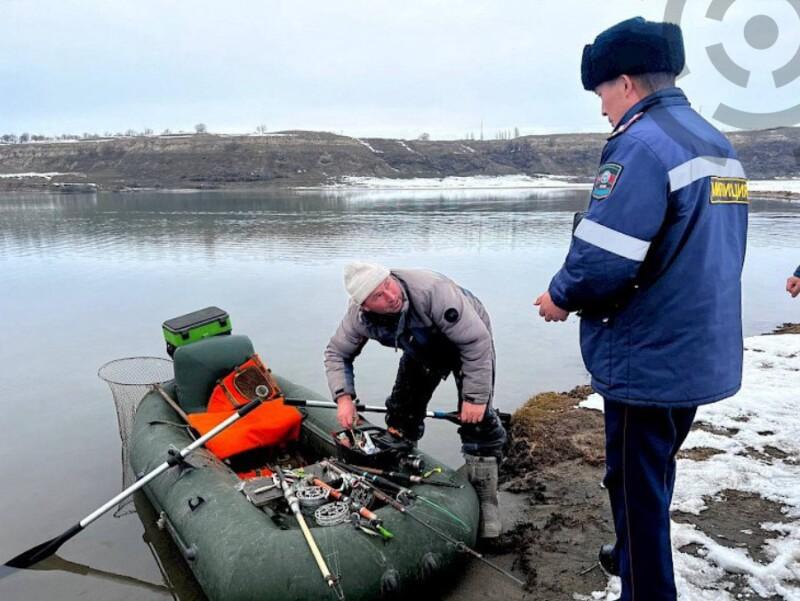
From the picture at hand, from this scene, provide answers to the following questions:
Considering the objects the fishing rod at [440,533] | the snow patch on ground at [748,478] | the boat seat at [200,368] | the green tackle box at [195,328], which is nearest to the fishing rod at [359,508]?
the fishing rod at [440,533]

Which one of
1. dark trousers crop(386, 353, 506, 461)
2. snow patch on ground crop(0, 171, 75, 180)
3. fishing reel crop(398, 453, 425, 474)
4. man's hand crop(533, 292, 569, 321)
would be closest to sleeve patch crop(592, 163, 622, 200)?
man's hand crop(533, 292, 569, 321)

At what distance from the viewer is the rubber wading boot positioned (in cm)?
381

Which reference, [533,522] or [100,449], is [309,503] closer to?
[533,522]

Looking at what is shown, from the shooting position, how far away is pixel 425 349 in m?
3.62

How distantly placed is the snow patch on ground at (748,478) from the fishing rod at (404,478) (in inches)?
36.7

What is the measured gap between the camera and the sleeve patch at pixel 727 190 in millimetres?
2080

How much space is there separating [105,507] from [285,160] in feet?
244

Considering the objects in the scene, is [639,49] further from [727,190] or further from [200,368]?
[200,368]

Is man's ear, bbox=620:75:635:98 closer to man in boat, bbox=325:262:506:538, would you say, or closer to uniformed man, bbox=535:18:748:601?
uniformed man, bbox=535:18:748:601

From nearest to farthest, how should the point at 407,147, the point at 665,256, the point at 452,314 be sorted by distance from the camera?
the point at 665,256, the point at 452,314, the point at 407,147

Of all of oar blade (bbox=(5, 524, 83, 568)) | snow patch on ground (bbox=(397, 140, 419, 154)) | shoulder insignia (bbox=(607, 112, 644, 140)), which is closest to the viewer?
shoulder insignia (bbox=(607, 112, 644, 140))

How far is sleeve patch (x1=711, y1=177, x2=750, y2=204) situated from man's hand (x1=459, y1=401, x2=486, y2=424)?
1.75m

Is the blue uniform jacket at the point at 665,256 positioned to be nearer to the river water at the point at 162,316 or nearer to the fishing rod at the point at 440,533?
A: the fishing rod at the point at 440,533

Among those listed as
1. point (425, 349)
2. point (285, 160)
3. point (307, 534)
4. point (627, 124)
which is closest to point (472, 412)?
point (425, 349)
